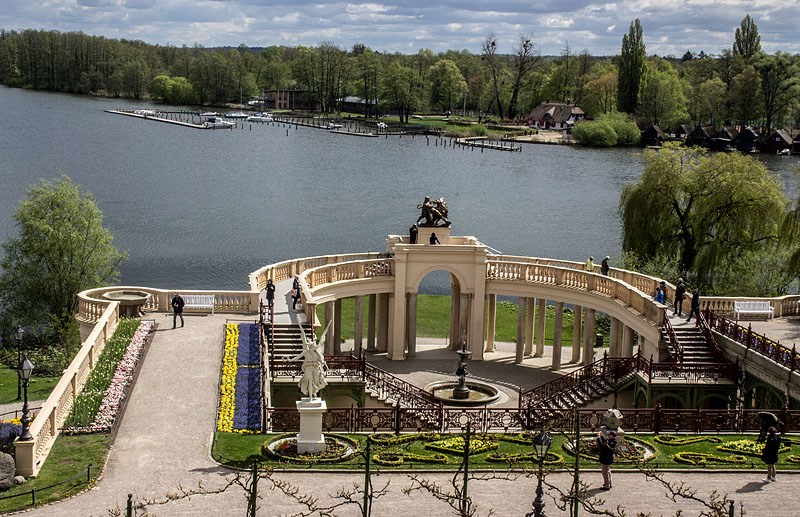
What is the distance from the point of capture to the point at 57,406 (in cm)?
2381

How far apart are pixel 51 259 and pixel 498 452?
3769cm

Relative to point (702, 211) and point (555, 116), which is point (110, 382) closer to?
point (702, 211)

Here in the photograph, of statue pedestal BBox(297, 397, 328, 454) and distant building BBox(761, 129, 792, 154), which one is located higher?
distant building BBox(761, 129, 792, 154)

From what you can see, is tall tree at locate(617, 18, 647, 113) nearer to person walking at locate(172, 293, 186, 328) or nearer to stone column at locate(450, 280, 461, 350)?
stone column at locate(450, 280, 461, 350)

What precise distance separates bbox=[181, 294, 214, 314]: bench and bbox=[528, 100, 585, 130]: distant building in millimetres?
144749

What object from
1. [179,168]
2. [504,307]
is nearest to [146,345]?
[504,307]

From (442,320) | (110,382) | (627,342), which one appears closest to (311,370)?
(110,382)

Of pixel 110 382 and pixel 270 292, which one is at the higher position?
pixel 270 292

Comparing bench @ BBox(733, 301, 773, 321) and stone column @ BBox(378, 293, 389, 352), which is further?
stone column @ BBox(378, 293, 389, 352)

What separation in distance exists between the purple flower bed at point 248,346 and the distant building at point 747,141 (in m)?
143

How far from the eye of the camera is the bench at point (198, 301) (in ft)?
122

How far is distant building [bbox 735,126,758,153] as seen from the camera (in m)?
162

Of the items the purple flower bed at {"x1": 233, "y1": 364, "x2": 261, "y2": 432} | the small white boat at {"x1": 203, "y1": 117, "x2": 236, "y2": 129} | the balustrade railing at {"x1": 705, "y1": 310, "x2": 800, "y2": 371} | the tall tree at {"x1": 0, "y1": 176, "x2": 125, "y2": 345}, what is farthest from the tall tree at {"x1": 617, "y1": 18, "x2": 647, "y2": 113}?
the purple flower bed at {"x1": 233, "y1": 364, "x2": 261, "y2": 432}

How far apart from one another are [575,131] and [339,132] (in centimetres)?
4221
